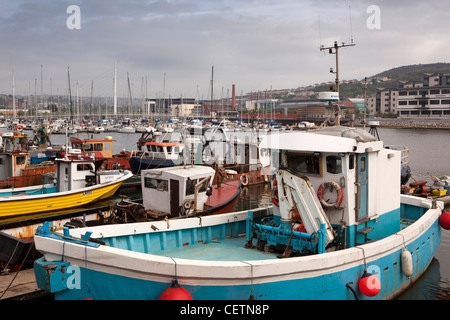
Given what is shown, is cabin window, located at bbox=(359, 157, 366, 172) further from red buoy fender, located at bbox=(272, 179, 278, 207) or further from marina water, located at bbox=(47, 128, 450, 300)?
marina water, located at bbox=(47, 128, 450, 300)

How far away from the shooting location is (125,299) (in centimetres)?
785

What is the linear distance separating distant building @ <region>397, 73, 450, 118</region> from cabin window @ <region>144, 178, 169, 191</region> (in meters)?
117

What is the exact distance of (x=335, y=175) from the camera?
30.8 feet

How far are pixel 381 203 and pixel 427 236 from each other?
2.32 meters

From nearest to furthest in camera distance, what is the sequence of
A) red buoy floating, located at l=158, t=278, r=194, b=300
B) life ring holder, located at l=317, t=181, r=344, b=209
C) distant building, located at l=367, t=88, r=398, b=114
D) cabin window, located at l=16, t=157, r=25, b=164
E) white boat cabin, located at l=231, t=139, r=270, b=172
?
red buoy floating, located at l=158, t=278, r=194, b=300, life ring holder, located at l=317, t=181, r=344, b=209, cabin window, located at l=16, t=157, r=25, b=164, white boat cabin, located at l=231, t=139, r=270, b=172, distant building, located at l=367, t=88, r=398, b=114

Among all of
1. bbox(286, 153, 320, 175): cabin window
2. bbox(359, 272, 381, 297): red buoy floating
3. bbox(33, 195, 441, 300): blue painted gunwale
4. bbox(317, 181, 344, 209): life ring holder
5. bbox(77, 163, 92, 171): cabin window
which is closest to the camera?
bbox(33, 195, 441, 300): blue painted gunwale

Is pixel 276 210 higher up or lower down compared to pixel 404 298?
higher up

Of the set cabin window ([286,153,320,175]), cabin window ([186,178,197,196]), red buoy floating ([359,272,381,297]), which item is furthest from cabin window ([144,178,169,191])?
red buoy floating ([359,272,381,297])

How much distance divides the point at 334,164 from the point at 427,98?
122m

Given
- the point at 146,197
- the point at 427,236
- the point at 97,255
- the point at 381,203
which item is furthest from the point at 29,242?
the point at 427,236

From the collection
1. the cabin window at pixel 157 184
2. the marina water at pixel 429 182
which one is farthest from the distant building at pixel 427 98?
the cabin window at pixel 157 184

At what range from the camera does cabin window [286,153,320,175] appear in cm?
962

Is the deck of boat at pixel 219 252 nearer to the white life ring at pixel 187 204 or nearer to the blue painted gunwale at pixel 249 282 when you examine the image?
the blue painted gunwale at pixel 249 282

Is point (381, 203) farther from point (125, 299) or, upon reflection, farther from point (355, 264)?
point (125, 299)
